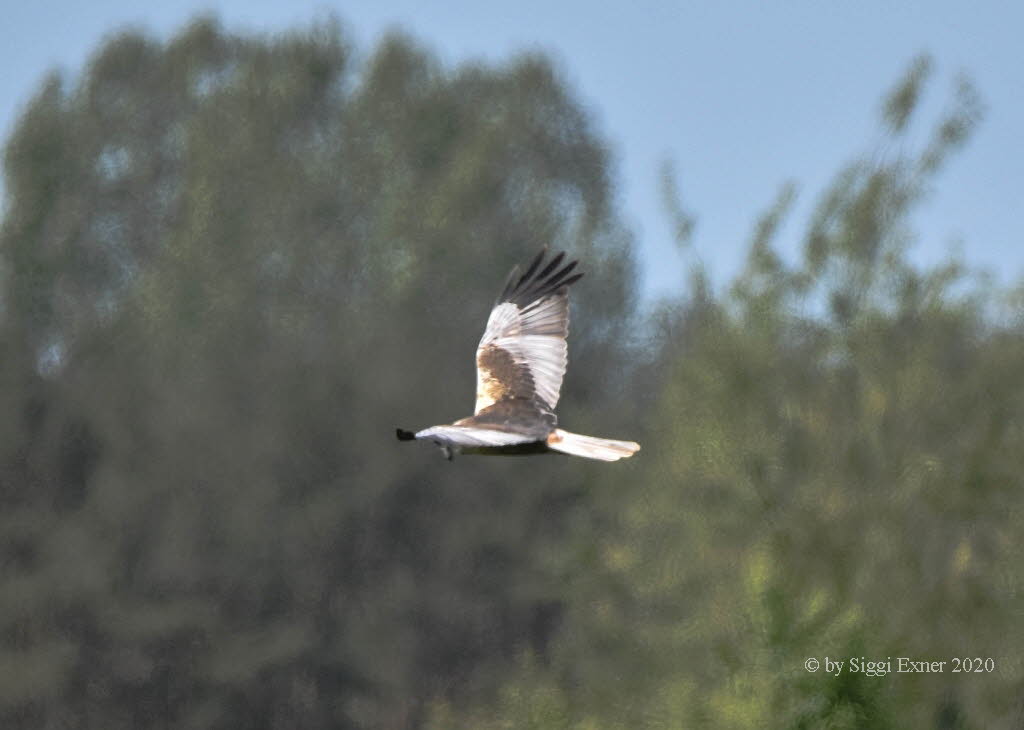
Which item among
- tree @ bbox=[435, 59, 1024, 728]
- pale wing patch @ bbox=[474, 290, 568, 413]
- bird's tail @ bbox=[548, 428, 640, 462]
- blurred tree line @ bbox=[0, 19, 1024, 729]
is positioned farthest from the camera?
blurred tree line @ bbox=[0, 19, 1024, 729]

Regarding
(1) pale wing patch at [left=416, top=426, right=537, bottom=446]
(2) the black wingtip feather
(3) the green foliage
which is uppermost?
(3) the green foliage

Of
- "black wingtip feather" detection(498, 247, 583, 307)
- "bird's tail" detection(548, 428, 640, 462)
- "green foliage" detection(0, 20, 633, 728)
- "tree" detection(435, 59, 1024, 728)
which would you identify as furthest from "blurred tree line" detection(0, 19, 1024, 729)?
"bird's tail" detection(548, 428, 640, 462)

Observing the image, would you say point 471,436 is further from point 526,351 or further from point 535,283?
point 535,283

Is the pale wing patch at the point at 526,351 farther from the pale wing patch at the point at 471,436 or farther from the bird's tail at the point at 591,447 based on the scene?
the pale wing patch at the point at 471,436

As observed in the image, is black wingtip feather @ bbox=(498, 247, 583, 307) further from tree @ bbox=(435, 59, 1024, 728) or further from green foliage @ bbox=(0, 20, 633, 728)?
green foliage @ bbox=(0, 20, 633, 728)

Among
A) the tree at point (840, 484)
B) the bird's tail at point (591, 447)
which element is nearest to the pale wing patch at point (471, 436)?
the bird's tail at point (591, 447)

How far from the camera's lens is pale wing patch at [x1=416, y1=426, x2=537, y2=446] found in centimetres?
985

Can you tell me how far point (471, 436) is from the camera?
1013 cm

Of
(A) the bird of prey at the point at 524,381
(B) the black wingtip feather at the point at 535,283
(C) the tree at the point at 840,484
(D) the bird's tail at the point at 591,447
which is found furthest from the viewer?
(C) the tree at the point at 840,484

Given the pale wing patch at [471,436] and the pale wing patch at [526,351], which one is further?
the pale wing patch at [526,351]

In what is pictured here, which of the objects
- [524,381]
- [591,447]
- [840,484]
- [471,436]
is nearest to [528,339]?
[524,381]

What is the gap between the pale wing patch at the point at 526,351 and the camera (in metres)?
12.8

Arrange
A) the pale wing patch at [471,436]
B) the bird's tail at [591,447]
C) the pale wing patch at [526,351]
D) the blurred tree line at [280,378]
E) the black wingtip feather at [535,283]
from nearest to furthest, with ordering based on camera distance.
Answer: the pale wing patch at [471,436] < the bird's tail at [591,447] < the pale wing patch at [526,351] < the black wingtip feather at [535,283] < the blurred tree line at [280,378]

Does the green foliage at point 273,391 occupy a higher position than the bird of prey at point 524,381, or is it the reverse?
the green foliage at point 273,391
